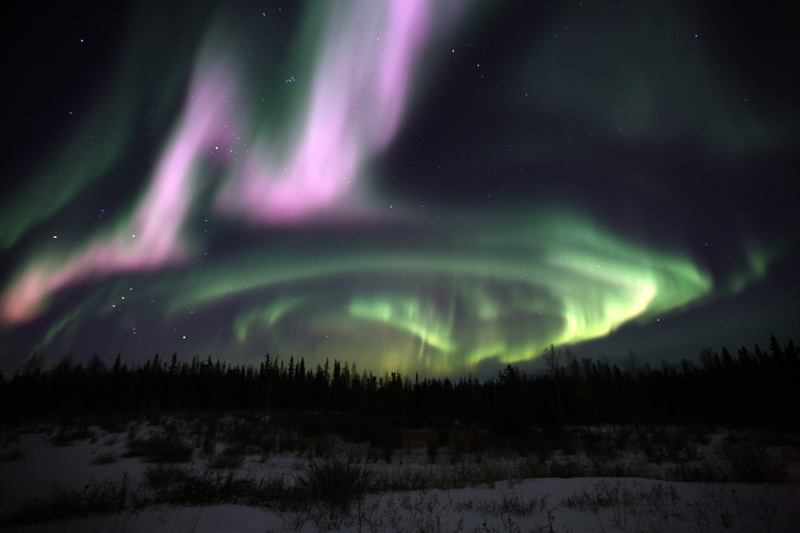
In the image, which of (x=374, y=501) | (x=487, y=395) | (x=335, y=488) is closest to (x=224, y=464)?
(x=335, y=488)

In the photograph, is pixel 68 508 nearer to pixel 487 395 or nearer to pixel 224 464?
pixel 224 464

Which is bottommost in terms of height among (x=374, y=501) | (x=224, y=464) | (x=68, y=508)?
(x=224, y=464)

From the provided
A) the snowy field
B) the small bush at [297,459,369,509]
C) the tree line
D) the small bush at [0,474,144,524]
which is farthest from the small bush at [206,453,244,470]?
the tree line

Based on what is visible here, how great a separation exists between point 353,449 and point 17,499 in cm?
1778

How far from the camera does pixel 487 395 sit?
68938 mm

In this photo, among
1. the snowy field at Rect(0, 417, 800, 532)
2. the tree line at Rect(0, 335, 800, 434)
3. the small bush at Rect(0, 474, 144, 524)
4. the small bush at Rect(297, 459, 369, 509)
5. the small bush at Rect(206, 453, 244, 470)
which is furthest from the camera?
the tree line at Rect(0, 335, 800, 434)

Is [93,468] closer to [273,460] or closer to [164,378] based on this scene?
[273,460]

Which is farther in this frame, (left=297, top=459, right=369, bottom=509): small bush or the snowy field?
(left=297, top=459, right=369, bottom=509): small bush

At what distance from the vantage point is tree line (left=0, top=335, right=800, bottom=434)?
3525cm

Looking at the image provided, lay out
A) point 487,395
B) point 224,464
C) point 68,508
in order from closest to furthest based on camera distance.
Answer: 1. point 68,508
2. point 224,464
3. point 487,395

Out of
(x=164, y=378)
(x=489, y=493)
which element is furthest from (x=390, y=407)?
(x=164, y=378)

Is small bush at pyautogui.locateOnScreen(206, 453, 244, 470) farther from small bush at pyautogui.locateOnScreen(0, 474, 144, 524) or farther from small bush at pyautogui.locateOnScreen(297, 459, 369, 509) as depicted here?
small bush at pyautogui.locateOnScreen(297, 459, 369, 509)

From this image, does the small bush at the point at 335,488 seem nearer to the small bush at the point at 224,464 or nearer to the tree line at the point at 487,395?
the small bush at the point at 224,464

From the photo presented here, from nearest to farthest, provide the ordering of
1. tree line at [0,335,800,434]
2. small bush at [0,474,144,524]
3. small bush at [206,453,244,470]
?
small bush at [0,474,144,524] < small bush at [206,453,244,470] < tree line at [0,335,800,434]
